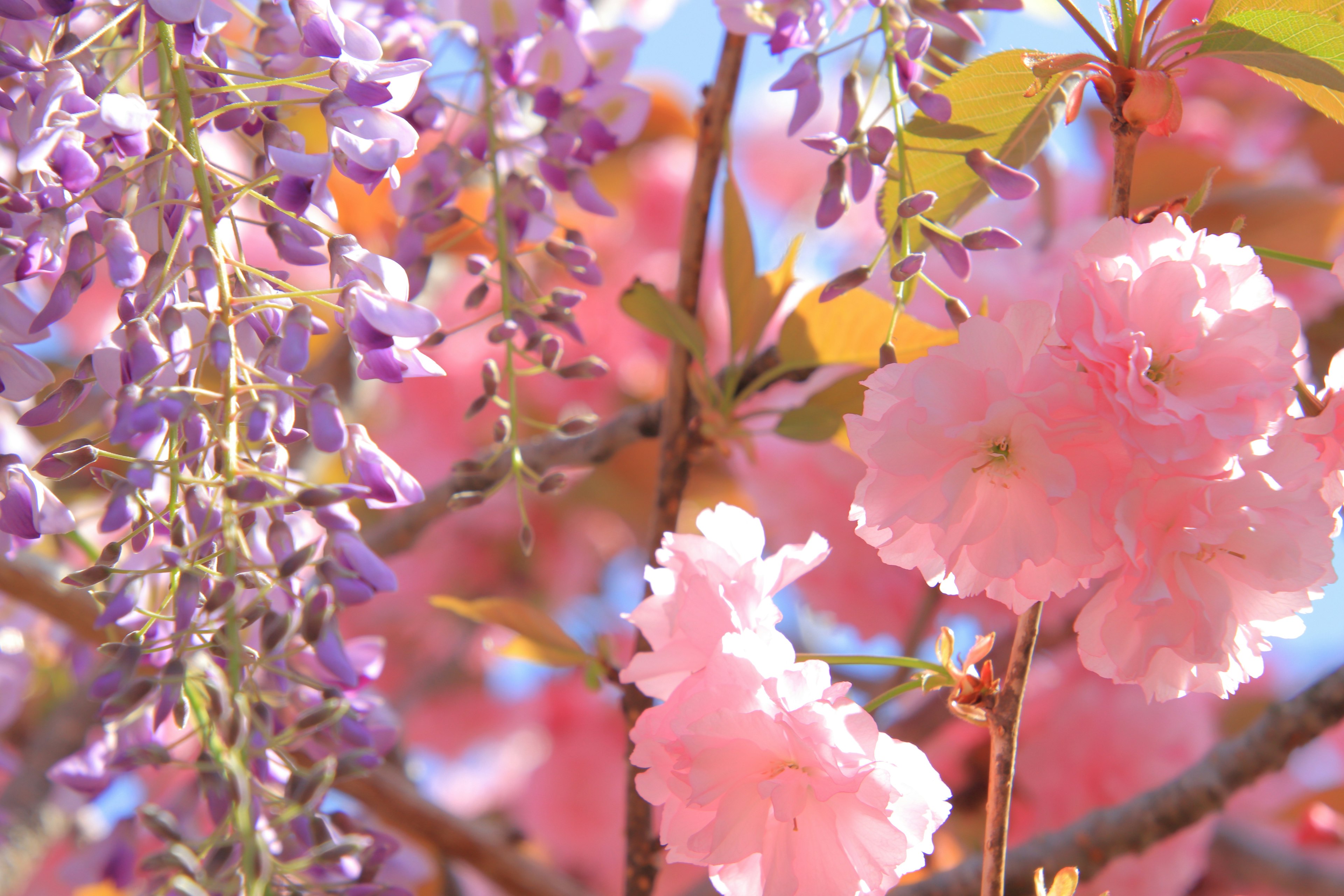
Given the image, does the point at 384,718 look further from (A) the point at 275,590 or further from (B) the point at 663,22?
(B) the point at 663,22

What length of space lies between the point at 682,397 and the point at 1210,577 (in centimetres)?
28

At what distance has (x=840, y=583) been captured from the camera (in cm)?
85

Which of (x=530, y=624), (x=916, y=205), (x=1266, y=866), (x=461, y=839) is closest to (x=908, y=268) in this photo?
(x=916, y=205)

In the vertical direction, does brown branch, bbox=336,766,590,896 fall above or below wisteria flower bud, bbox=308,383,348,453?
below

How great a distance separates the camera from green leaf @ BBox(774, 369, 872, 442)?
48cm

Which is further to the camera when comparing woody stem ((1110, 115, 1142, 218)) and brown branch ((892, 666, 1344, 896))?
brown branch ((892, 666, 1344, 896))

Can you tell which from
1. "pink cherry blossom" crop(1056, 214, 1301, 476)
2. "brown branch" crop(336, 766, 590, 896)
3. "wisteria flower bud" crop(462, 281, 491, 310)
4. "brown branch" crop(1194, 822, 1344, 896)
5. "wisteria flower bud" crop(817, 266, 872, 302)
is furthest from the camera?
"brown branch" crop(1194, 822, 1344, 896)

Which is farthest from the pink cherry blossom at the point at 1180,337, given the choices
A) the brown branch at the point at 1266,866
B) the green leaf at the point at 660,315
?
the brown branch at the point at 1266,866

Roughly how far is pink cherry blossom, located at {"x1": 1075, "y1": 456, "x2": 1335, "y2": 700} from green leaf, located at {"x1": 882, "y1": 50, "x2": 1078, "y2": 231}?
16 cm

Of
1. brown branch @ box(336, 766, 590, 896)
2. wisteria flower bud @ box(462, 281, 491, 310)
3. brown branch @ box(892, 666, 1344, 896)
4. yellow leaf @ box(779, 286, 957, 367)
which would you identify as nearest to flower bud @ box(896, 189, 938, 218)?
yellow leaf @ box(779, 286, 957, 367)

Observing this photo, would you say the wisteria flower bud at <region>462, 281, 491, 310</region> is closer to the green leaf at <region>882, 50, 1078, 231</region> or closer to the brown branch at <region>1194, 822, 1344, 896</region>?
the green leaf at <region>882, 50, 1078, 231</region>

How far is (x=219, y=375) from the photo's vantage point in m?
0.36

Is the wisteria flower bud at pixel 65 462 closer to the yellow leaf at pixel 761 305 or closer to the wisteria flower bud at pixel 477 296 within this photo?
the wisteria flower bud at pixel 477 296

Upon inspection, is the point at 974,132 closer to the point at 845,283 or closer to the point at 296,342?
the point at 845,283
